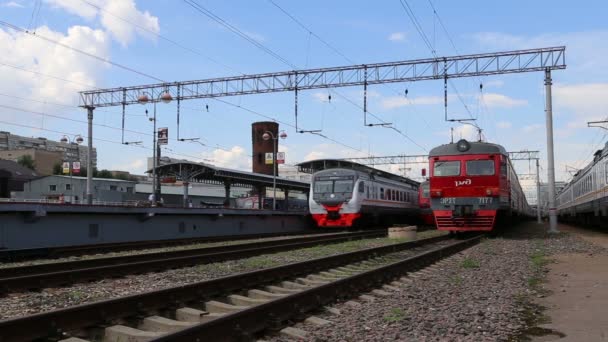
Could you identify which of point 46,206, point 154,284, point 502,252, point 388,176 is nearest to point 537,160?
point 388,176

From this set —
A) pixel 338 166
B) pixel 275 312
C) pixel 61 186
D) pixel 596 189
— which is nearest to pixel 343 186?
pixel 338 166

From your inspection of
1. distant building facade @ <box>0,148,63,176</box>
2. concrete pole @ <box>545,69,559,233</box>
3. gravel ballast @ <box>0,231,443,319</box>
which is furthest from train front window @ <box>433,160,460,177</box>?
distant building facade @ <box>0,148,63,176</box>

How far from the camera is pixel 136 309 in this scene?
6.82 meters

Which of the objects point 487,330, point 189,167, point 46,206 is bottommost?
point 487,330

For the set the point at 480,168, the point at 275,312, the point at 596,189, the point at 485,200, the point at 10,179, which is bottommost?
the point at 275,312

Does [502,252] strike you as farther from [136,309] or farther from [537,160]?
[537,160]

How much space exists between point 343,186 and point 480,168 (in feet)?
34.0

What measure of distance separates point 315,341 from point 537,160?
2398 inches

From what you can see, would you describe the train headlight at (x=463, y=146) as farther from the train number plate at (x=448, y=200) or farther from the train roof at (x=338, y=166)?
the train roof at (x=338, y=166)

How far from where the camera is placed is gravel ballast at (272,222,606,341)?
20.4 ft

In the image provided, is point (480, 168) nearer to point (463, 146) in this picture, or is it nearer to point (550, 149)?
point (463, 146)

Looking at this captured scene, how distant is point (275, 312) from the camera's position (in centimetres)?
666

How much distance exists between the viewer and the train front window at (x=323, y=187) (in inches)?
1213

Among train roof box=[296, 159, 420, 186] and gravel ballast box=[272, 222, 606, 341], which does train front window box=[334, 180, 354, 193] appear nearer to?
train roof box=[296, 159, 420, 186]
